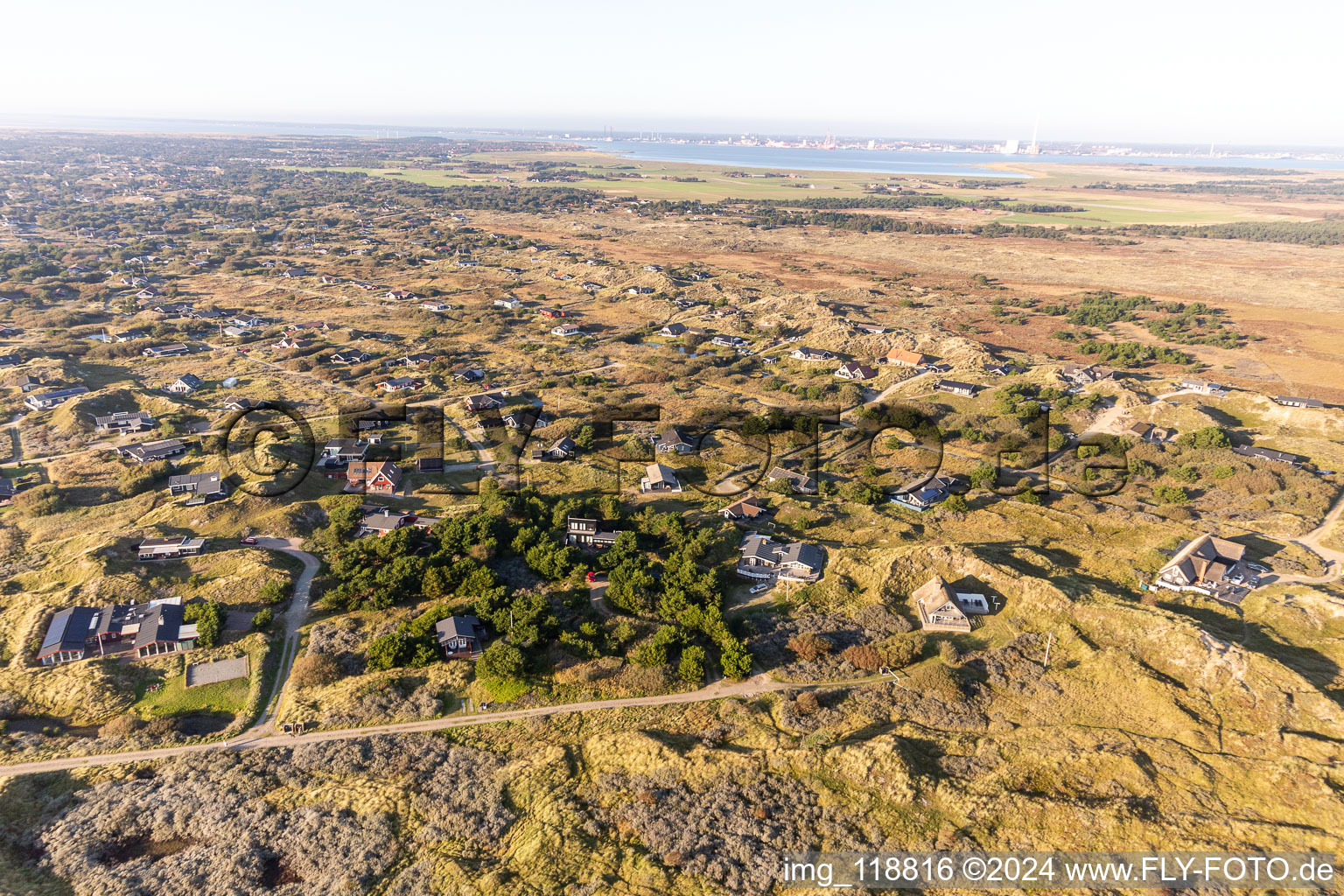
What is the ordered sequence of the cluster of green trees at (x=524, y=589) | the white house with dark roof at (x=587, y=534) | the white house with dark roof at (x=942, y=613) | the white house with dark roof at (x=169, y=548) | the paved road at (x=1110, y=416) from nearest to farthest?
the cluster of green trees at (x=524, y=589), the white house with dark roof at (x=942, y=613), the white house with dark roof at (x=169, y=548), the white house with dark roof at (x=587, y=534), the paved road at (x=1110, y=416)

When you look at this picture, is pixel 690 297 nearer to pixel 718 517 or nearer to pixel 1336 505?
pixel 718 517

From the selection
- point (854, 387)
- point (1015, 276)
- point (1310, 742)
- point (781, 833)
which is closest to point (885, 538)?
point (1310, 742)

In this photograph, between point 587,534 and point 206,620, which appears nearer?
point 206,620

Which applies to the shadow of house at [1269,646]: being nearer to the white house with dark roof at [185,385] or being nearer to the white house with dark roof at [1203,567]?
the white house with dark roof at [1203,567]

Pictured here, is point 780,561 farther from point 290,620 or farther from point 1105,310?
point 1105,310

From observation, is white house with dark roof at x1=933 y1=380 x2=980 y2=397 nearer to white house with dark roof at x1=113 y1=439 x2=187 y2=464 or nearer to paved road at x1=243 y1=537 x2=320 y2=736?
paved road at x1=243 y1=537 x2=320 y2=736

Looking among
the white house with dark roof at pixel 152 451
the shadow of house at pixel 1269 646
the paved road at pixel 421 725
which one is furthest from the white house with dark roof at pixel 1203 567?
the white house with dark roof at pixel 152 451

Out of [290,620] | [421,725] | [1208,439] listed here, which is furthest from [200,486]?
[1208,439]
